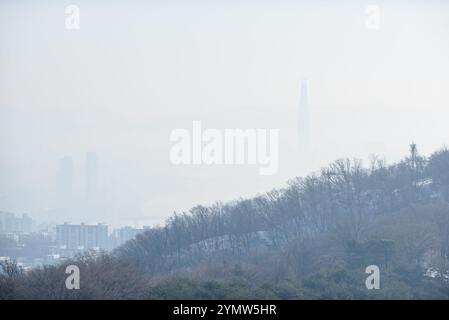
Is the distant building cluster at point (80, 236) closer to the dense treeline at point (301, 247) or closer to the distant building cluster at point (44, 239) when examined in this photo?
the distant building cluster at point (44, 239)

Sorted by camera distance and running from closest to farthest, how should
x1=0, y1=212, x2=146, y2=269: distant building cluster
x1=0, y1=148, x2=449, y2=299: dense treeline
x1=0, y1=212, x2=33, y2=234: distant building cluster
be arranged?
x1=0, y1=148, x2=449, y2=299: dense treeline < x1=0, y1=212, x2=146, y2=269: distant building cluster < x1=0, y1=212, x2=33, y2=234: distant building cluster

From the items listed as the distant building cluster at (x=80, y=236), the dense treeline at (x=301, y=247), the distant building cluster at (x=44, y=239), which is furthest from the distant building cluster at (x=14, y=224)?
the dense treeline at (x=301, y=247)

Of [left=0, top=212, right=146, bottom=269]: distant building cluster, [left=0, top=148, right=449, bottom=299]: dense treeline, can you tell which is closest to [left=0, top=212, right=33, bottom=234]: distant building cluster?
[left=0, top=212, right=146, bottom=269]: distant building cluster

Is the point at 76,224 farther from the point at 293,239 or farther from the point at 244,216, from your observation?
the point at 293,239

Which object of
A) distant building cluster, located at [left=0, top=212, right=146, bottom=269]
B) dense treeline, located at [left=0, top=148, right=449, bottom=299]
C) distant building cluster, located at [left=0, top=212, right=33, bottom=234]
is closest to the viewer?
dense treeline, located at [left=0, top=148, right=449, bottom=299]

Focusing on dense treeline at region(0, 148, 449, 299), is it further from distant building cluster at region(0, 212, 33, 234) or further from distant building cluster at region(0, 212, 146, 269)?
distant building cluster at region(0, 212, 33, 234)

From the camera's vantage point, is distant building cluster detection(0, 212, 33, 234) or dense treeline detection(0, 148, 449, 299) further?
distant building cluster detection(0, 212, 33, 234)

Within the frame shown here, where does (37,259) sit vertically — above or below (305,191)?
below
